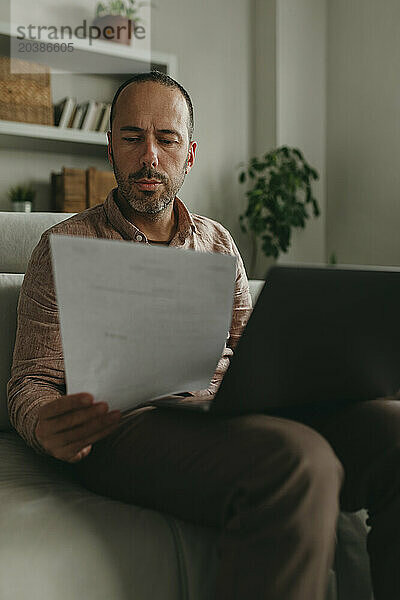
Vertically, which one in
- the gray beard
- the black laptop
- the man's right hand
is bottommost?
the man's right hand

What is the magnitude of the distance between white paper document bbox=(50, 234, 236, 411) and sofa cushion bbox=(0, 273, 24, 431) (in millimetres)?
562

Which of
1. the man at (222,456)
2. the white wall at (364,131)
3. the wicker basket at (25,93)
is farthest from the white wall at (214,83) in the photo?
the man at (222,456)

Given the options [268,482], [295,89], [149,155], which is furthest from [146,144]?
[295,89]

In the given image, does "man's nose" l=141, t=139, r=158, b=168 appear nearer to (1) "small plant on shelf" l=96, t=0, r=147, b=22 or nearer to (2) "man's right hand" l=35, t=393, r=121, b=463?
(2) "man's right hand" l=35, t=393, r=121, b=463

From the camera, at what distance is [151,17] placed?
3209 mm

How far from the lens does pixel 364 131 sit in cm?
338

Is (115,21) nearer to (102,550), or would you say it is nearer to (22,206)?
(22,206)

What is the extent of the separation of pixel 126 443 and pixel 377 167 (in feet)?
8.90

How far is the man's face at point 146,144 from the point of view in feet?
4.19

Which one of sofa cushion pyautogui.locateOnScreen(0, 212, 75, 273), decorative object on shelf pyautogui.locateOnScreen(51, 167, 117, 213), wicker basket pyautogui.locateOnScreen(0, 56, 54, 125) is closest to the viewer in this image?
sofa cushion pyautogui.locateOnScreen(0, 212, 75, 273)

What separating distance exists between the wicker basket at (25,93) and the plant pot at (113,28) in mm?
347

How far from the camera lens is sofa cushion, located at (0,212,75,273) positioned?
1490mm

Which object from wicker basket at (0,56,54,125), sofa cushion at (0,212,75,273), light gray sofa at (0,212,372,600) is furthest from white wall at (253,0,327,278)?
light gray sofa at (0,212,372,600)

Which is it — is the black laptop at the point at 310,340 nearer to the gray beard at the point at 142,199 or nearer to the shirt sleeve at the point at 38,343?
the shirt sleeve at the point at 38,343
